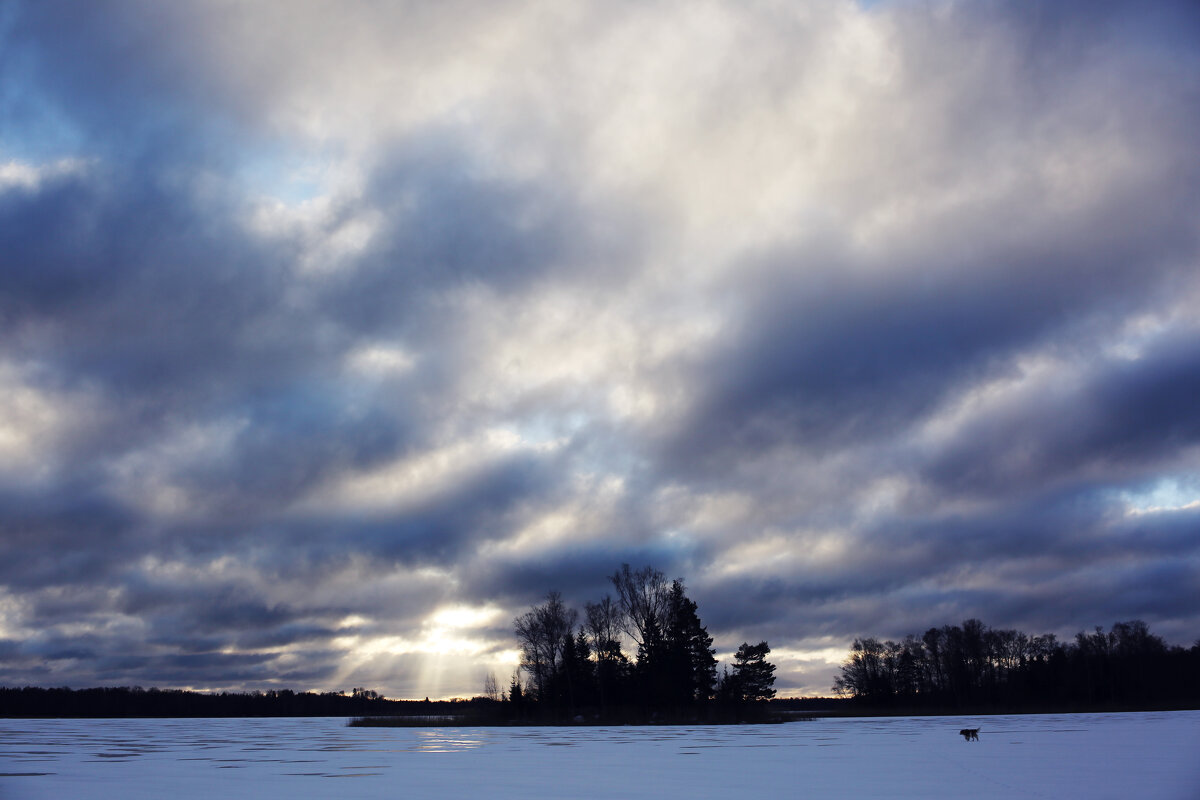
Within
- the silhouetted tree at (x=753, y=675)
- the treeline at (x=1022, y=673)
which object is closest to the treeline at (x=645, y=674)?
the silhouetted tree at (x=753, y=675)

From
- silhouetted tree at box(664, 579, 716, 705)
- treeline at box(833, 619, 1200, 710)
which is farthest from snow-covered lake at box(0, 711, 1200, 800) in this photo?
treeline at box(833, 619, 1200, 710)

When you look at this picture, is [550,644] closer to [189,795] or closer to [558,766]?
[558,766]

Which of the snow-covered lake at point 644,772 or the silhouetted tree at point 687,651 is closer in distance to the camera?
the snow-covered lake at point 644,772

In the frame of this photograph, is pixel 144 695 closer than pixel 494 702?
No

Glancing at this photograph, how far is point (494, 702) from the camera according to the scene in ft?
322

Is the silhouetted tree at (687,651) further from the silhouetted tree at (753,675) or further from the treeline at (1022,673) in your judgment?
the treeline at (1022,673)

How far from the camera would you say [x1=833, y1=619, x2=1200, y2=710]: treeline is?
11331cm

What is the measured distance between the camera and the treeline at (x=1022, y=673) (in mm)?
113312

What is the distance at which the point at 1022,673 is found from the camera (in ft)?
385

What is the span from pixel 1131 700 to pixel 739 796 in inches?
4869

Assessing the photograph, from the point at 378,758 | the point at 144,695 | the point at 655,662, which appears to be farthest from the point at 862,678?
the point at 144,695

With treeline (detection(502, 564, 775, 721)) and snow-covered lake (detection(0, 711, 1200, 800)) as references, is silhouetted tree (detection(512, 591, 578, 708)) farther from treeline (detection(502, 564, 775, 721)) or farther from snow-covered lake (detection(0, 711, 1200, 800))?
snow-covered lake (detection(0, 711, 1200, 800))

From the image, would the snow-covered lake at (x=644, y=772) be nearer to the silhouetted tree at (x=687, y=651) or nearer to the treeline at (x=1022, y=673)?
the silhouetted tree at (x=687, y=651)

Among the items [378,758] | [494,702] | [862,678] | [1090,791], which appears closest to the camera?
[1090,791]
